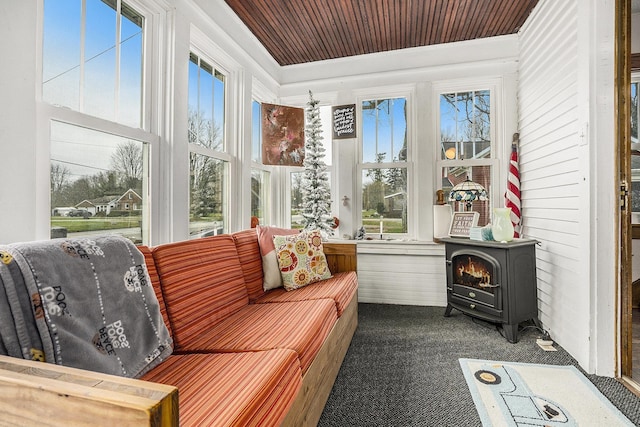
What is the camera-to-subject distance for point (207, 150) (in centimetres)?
265

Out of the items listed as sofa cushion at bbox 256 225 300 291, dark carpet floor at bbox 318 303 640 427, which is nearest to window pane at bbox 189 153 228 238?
sofa cushion at bbox 256 225 300 291

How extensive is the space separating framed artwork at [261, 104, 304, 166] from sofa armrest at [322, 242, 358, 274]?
133 cm

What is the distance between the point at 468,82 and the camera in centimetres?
355

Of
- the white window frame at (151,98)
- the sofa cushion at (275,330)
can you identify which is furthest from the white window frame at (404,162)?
the white window frame at (151,98)

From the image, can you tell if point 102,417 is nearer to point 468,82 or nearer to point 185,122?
point 185,122

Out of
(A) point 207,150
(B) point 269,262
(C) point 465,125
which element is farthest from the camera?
(C) point 465,125

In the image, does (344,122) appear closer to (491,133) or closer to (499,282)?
(491,133)

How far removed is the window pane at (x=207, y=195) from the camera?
8.21 ft

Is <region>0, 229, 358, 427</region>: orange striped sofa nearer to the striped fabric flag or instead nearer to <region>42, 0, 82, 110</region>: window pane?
<region>42, 0, 82, 110</region>: window pane

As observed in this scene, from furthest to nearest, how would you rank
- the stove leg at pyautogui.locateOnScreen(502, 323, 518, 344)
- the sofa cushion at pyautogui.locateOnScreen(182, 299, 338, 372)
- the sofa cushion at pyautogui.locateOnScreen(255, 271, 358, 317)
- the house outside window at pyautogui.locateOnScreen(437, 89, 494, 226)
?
the house outside window at pyautogui.locateOnScreen(437, 89, 494, 226), the stove leg at pyautogui.locateOnScreen(502, 323, 518, 344), the sofa cushion at pyautogui.locateOnScreen(255, 271, 358, 317), the sofa cushion at pyautogui.locateOnScreen(182, 299, 338, 372)

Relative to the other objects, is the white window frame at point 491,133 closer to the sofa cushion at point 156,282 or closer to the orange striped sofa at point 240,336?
the orange striped sofa at point 240,336

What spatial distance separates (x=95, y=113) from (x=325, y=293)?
1.71 metres

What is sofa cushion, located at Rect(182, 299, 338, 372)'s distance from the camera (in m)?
1.36

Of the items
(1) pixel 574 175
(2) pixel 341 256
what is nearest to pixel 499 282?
(1) pixel 574 175
